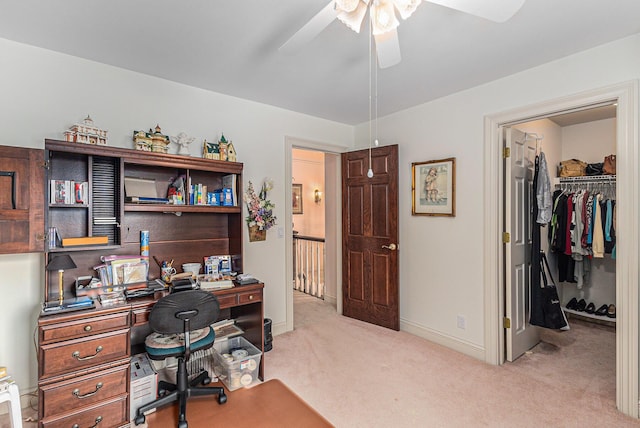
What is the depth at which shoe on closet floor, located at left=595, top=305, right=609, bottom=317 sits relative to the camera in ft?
12.5

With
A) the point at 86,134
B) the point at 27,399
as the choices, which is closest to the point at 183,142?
the point at 86,134

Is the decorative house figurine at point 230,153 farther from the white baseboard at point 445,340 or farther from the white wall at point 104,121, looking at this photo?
the white baseboard at point 445,340

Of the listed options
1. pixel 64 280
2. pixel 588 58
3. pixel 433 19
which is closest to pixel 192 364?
pixel 64 280

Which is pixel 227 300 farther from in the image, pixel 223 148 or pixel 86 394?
pixel 223 148

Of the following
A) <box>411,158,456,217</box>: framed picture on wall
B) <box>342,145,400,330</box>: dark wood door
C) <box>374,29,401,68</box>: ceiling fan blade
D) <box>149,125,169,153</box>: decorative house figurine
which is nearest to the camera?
<box>374,29,401,68</box>: ceiling fan blade

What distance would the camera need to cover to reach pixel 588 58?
7.65 feet

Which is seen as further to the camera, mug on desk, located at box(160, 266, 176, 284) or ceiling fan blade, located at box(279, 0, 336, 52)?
mug on desk, located at box(160, 266, 176, 284)

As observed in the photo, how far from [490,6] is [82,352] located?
108 inches

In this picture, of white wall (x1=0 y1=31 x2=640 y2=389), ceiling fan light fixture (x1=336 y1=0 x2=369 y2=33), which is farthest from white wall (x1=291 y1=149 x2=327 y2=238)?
ceiling fan light fixture (x1=336 y1=0 x2=369 y2=33)

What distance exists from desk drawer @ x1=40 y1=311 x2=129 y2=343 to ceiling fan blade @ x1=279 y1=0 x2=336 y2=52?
75.7 inches

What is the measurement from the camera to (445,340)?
3264 mm

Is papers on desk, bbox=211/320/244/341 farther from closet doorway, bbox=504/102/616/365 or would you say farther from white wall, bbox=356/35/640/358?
closet doorway, bbox=504/102/616/365

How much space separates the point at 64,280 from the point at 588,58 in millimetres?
4180

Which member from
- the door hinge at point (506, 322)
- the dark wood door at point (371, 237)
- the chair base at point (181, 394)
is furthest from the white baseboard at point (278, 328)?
the door hinge at point (506, 322)
